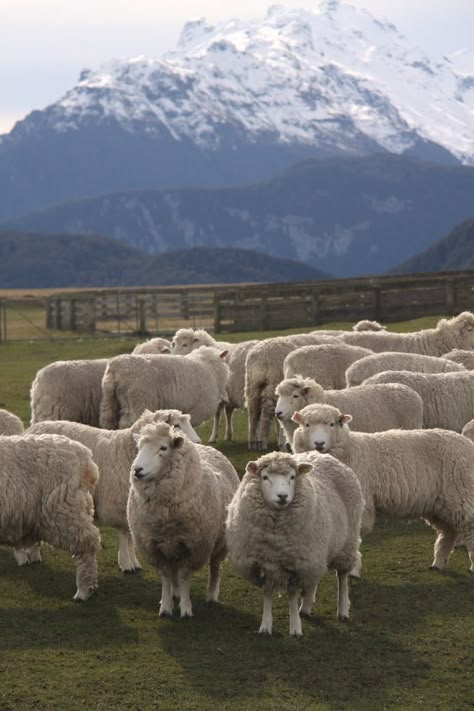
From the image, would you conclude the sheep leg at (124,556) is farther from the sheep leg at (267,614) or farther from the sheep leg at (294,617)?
the sheep leg at (294,617)

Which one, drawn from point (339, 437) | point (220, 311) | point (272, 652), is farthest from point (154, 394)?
point (220, 311)

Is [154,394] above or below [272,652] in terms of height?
above

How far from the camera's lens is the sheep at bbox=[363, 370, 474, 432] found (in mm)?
13555

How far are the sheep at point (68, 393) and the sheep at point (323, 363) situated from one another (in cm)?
254

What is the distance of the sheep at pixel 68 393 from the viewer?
14.7m

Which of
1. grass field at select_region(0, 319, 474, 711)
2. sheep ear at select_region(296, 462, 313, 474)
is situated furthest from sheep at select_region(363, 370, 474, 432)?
sheep ear at select_region(296, 462, 313, 474)

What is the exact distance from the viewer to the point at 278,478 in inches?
349

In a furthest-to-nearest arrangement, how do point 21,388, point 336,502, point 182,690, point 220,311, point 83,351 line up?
point 220,311, point 83,351, point 21,388, point 336,502, point 182,690

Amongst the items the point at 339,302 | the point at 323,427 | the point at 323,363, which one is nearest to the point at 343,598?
the point at 323,427

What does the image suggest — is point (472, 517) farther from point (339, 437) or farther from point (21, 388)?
point (21, 388)

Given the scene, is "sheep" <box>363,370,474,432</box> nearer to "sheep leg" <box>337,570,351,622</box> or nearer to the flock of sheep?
the flock of sheep

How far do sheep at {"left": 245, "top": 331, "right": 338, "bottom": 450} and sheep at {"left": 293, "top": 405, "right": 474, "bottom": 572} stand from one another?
5.69 metres

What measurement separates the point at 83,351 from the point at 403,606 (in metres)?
24.4

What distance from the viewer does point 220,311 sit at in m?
36.4
